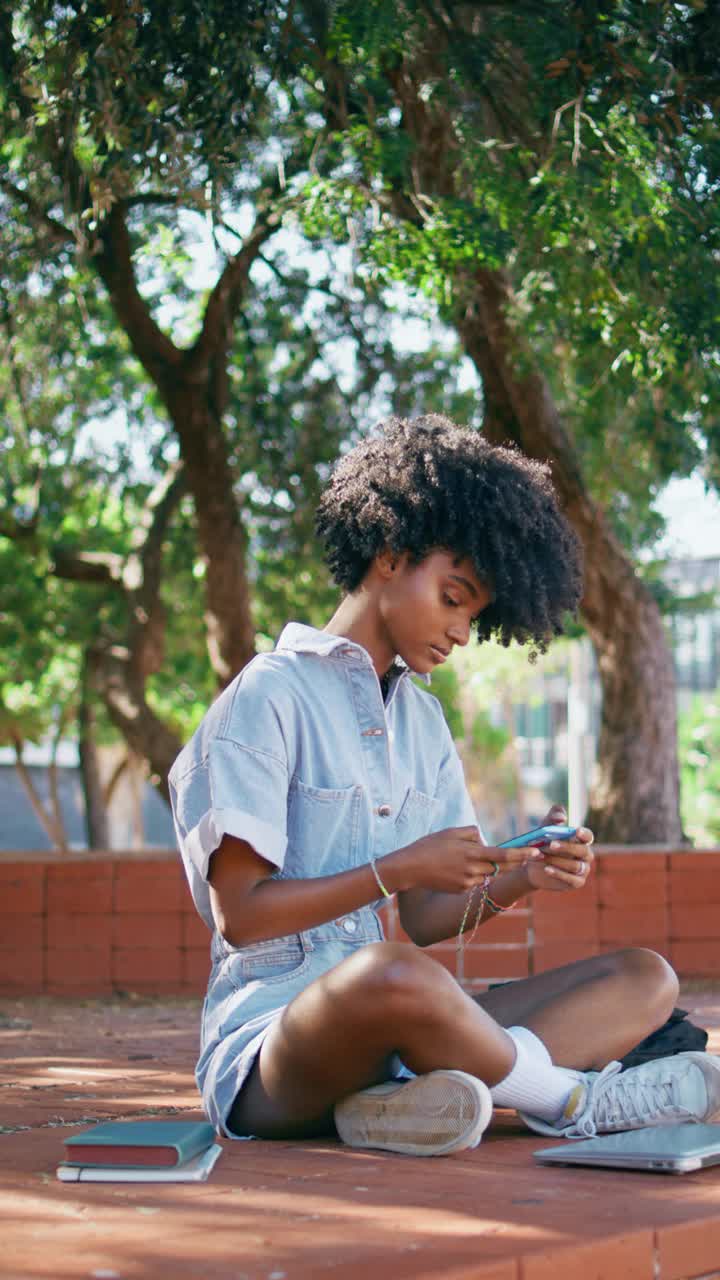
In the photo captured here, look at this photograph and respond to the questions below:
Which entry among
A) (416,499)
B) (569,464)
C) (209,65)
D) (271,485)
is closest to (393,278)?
(209,65)

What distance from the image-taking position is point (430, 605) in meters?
3.34

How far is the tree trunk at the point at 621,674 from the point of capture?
8.57 meters

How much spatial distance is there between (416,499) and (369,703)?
465mm

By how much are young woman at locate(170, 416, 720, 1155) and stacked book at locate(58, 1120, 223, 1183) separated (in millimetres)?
327

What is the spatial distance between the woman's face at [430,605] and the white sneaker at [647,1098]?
96cm

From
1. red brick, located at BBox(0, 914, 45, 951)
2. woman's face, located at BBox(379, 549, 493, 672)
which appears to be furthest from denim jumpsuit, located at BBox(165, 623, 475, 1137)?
red brick, located at BBox(0, 914, 45, 951)

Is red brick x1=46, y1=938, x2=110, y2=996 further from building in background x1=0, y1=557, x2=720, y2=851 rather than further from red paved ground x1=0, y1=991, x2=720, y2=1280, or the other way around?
building in background x1=0, y1=557, x2=720, y2=851

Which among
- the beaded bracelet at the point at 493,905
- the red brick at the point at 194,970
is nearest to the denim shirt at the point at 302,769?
the beaded bracelet at the point at 493,905

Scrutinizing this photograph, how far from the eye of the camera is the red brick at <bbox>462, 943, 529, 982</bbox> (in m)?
8.66

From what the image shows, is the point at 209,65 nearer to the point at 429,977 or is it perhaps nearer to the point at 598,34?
the point at 598,34

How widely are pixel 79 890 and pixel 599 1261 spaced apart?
6.41 metres

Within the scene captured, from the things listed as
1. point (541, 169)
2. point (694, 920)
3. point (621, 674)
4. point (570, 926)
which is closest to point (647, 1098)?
point (541, 169)

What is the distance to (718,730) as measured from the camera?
36344 mm

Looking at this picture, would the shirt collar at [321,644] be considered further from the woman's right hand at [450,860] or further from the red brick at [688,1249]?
the red brick at [688,1249]
